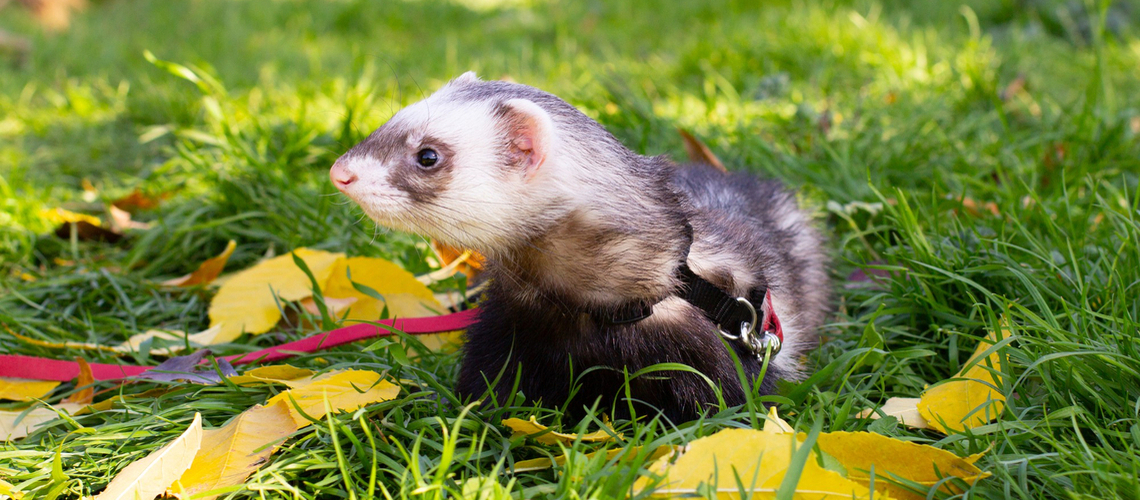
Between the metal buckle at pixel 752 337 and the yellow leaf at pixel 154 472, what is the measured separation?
121 cm

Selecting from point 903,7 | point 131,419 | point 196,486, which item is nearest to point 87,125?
point 131,419

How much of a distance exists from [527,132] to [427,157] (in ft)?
0.73

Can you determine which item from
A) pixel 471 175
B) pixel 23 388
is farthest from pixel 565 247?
pixel 23 388

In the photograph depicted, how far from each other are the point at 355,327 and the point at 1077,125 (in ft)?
9.89

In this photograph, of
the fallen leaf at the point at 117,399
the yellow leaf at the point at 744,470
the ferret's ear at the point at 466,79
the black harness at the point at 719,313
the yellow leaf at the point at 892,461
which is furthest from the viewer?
the fallen leaf at the point at 117,399

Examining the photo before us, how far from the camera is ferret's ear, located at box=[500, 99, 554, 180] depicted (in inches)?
67.1

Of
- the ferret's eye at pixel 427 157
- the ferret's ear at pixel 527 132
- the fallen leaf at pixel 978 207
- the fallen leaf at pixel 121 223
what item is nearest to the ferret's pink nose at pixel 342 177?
the ferret's eye at pixel 427 157

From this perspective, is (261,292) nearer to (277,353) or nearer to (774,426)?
(277,353)

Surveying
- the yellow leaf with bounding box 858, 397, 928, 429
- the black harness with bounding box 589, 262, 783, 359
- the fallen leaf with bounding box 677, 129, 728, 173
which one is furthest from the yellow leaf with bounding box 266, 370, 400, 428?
the fallen leaf with bounding box 677, 129, 728, 173

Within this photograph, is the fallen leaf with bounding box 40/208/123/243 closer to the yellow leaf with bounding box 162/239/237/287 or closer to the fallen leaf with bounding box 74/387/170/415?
the yellow leaf with bounding box 162/239/237/287

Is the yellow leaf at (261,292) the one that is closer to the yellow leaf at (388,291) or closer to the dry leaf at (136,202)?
the yellow leaf at (388,291)

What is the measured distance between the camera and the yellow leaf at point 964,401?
1845mm

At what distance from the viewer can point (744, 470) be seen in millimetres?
1555

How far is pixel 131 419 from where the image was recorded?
209cm
